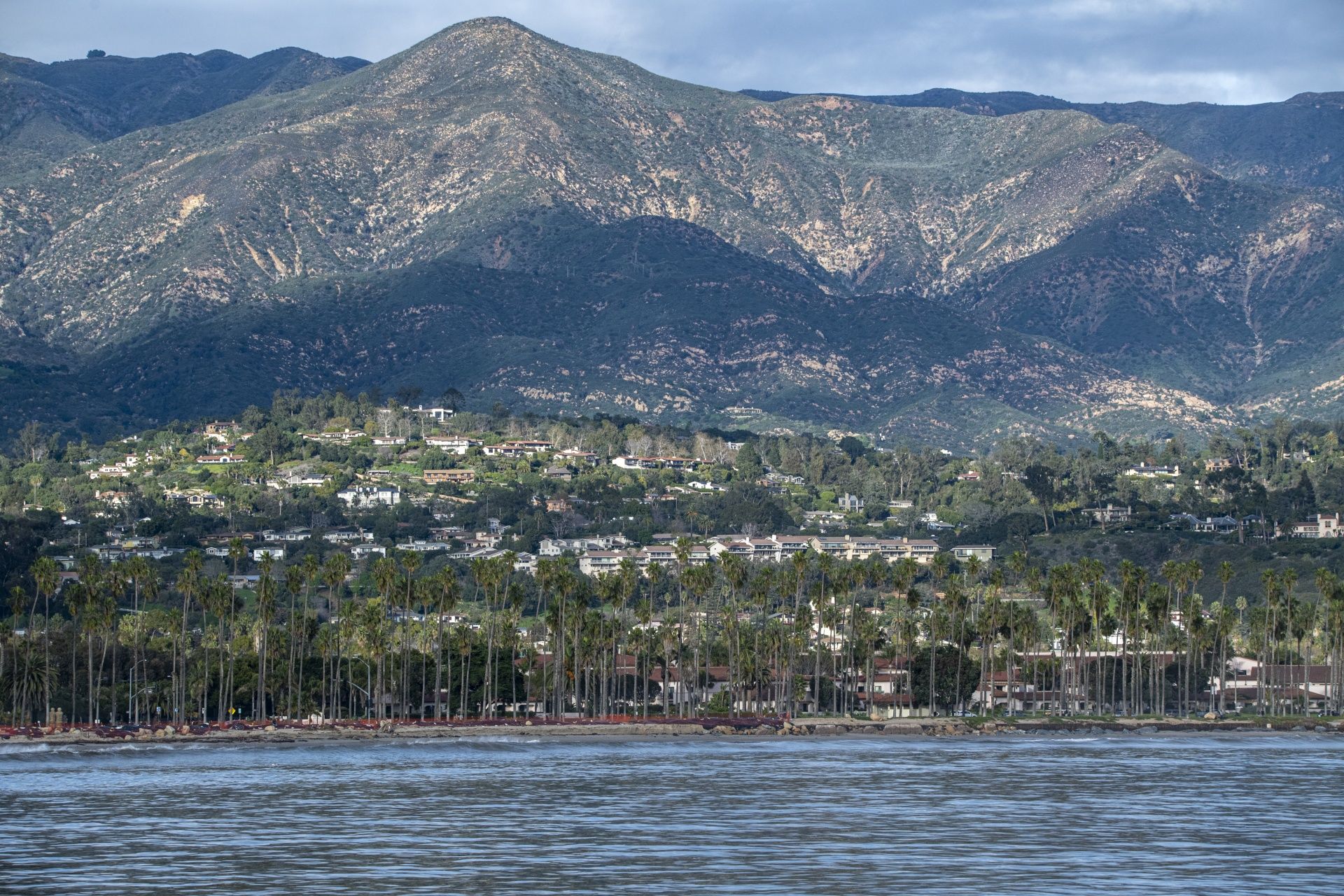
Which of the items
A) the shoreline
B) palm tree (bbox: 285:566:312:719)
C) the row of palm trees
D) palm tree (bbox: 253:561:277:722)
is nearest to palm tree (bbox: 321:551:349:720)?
the row of palm trees

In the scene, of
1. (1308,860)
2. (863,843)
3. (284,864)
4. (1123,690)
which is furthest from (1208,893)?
(1123,690)

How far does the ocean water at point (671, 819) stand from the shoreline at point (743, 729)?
10.3ft

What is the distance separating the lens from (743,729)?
13475 cm

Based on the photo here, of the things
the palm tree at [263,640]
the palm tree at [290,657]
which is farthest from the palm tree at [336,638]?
the palm tree at [290,657]

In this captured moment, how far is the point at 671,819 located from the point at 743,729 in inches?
2126

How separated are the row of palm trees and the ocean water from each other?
14.2 m

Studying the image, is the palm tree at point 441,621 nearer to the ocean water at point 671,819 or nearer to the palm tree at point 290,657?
the palm tree at point 290,657

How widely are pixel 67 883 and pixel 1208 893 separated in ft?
109

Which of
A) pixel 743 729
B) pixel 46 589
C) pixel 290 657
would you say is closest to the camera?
pixel 290 657

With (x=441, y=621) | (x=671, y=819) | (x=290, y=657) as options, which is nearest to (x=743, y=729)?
(x=441, y=621)

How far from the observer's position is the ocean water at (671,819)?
64750mm

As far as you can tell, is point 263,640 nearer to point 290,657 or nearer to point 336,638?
point 290,657

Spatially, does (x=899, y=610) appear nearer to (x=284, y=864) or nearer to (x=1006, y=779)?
(x=1006, y=779)

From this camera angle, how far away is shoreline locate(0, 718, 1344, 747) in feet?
411
